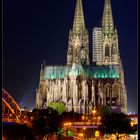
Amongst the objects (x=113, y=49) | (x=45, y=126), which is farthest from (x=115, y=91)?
(x=45, y=126)

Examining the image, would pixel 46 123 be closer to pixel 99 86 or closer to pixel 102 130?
pixel 102 130

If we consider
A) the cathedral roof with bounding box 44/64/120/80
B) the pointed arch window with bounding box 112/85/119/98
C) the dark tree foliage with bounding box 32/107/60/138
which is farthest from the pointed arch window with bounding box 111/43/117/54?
the dark tree foliage with bounding box 32/107/60/138

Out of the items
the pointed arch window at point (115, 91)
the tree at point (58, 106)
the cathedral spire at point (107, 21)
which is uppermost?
the cathedral spire at point (107, 21)

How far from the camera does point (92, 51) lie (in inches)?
4003

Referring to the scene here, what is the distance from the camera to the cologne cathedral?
8275 centimetres

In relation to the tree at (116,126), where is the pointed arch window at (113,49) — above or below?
above

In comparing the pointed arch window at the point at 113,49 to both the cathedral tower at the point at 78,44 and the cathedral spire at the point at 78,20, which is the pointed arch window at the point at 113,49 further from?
the cathedral spire at the point at 78,20

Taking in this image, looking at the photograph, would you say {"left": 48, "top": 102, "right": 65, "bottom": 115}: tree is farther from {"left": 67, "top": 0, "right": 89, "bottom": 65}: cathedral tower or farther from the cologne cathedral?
{"left": 67, "top": 0, "right": 89, "bottom": 65}: cathedral tower

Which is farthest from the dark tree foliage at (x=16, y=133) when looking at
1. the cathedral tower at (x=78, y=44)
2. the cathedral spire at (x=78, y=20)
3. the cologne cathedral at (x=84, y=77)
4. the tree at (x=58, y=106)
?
the cathedral spire at (x=78, y=20)

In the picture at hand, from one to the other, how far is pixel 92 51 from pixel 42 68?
49.7 feet

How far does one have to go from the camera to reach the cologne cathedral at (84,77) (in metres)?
82.8

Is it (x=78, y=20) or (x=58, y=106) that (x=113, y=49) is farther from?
(x=58, y=106)

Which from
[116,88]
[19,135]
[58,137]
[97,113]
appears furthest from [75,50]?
[19,135]

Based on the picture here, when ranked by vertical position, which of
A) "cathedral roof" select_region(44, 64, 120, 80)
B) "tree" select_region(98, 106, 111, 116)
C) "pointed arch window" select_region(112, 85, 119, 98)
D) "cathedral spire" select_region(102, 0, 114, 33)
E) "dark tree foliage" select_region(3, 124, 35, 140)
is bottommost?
"dark tree foliage" select_region(3, 124, 35, 140)
